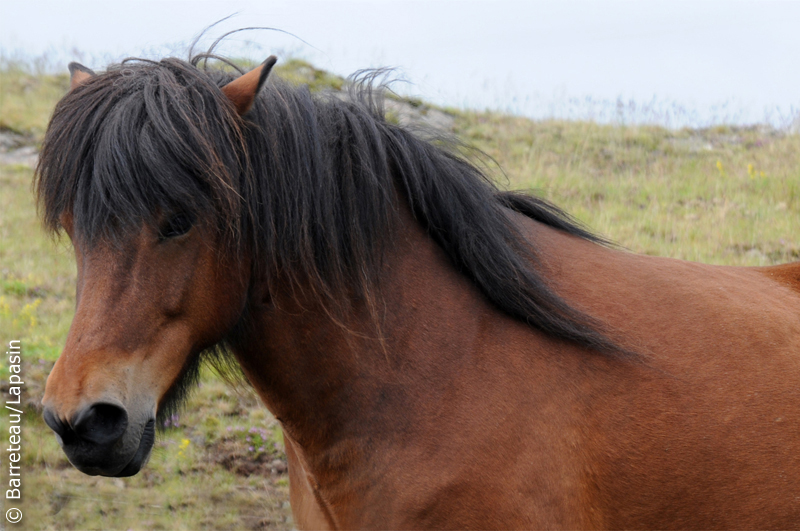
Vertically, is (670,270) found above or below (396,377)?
above

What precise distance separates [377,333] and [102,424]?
0.86 m

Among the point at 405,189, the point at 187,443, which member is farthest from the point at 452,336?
the point at 187,443

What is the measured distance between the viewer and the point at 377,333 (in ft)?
6.84

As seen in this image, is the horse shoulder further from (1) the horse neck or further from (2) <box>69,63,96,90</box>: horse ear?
(2) <box>69,63,96,90</box>: horse ear

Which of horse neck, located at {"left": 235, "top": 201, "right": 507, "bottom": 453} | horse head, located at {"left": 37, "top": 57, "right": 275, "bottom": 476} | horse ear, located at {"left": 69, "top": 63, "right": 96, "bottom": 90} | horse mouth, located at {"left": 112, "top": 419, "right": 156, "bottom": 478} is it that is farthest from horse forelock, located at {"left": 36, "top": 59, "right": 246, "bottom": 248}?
horse mouth, located at {"left": 112, "top": 419, "right": 156, "bottom": 478}

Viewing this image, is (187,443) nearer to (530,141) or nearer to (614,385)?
(614,385)

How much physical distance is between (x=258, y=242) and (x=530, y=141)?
28.5 feet

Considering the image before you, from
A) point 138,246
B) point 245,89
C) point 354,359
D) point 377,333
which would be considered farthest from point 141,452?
point 245,89

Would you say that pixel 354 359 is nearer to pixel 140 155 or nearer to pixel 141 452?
pixel 141 452

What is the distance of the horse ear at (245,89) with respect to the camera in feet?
6.26

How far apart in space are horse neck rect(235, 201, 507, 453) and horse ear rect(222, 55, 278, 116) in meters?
0.62

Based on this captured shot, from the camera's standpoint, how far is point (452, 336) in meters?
2.14

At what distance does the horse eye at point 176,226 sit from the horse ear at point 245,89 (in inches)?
15.5

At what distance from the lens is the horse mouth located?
5.80ft
